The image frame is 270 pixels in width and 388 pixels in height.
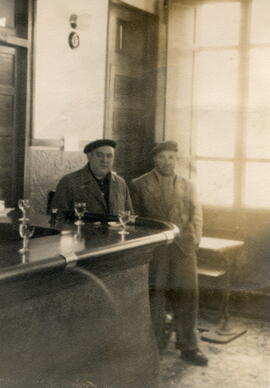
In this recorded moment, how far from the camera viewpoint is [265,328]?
17.8 feet

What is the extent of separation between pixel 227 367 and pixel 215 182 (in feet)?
7.37

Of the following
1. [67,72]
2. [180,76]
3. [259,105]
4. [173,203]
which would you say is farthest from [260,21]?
[173,203]

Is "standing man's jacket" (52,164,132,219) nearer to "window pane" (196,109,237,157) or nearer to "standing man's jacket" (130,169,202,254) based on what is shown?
"standing man's jacket" (130,169,202,254)

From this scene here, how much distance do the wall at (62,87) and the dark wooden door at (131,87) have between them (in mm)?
201

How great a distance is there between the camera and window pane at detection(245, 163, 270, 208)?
586 centimetres

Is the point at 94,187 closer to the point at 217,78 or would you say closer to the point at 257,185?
the point at 257,185

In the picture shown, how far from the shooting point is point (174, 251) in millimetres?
4637

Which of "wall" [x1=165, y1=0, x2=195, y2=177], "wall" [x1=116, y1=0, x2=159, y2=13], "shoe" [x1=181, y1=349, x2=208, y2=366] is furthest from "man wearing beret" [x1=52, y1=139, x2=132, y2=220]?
"wall" [x1=116, y1=0, x2=159, y2=13]

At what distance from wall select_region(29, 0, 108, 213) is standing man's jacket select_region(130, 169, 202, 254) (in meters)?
0.90

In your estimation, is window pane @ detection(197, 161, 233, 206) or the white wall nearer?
the white wall

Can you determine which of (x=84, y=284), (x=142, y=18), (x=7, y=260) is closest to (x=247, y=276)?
(x=142, y=18)

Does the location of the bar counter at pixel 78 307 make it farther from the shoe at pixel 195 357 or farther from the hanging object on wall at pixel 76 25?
the hanging object on wall at pixel 76 25

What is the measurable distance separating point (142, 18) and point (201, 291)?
2912 millimetres

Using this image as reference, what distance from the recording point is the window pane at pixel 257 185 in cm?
586
